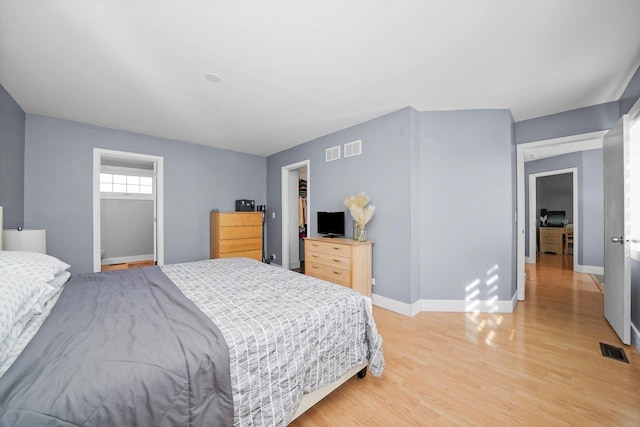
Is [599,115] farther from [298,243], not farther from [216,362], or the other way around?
[298,243]

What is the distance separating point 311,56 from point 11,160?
11.4 ft

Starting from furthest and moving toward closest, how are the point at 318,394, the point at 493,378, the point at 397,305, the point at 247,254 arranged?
the point at 247,254, the point at 397,305, the point at 493,378, the point at 318,394

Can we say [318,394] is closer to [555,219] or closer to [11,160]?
[11,160]

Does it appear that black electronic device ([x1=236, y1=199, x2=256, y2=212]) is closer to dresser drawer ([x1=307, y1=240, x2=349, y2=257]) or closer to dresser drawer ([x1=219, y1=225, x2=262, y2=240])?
dresser drawer ([x1=219, y1=225, x2=262, y2=240])

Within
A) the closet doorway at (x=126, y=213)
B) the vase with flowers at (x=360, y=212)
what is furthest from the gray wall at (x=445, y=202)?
the closet doorway at (x=126, y=213)

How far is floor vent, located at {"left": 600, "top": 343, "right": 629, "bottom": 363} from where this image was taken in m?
2.03

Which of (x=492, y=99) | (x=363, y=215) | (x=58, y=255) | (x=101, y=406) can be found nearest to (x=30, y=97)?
(x=58, y=255)

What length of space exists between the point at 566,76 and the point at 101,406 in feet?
12.9

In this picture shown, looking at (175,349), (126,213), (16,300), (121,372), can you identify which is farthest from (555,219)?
(126,213)

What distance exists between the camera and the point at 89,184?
138 inches

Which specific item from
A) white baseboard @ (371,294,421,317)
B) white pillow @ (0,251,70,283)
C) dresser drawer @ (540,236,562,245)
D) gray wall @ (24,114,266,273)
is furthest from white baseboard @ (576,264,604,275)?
white pillow @ (0,251,70,283)

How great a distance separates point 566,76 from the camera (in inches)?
92.4

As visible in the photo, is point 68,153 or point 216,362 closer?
point 216,362

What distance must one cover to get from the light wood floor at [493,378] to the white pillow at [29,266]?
1.80m
